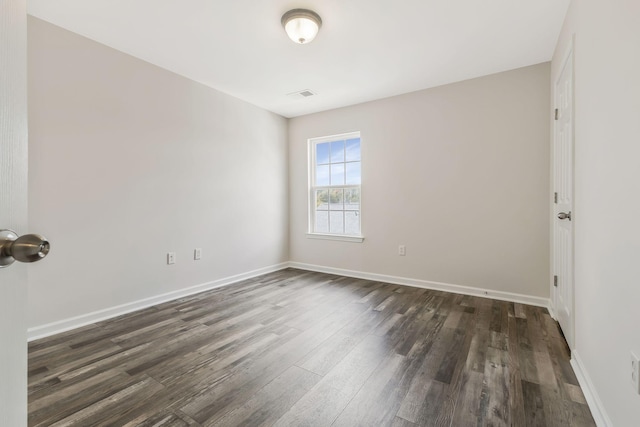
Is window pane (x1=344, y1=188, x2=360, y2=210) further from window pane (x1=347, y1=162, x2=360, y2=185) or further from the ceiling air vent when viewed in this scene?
the ceiling air vent

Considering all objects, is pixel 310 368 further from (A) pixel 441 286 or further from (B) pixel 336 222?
(B) pixel 336 222

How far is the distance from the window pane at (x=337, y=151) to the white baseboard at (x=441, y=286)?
1.67 m

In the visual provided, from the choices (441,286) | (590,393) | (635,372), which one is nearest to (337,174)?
(441,286)

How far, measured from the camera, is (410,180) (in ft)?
12.3

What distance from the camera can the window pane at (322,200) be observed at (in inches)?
182

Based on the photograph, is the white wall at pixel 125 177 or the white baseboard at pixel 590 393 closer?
the white baseboard at pixel 590 393

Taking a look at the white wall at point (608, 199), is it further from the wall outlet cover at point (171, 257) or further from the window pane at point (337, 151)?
the wall outlet cover at point (171, 257)

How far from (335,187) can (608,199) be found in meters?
3.32

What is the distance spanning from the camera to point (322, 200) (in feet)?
15.3

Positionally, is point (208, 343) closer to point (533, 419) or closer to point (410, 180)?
point (533, 419)

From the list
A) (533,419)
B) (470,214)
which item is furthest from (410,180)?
(533,419)

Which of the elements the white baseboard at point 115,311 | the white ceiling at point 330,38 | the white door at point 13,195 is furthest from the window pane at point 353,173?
the white door at point 13,195

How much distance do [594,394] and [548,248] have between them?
1791 mm

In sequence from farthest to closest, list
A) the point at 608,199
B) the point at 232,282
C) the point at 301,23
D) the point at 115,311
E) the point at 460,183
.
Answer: the point at 232,282 → the point at 460,183 → the point at 115,311 → the point at 301,23 → the point at 608,199
